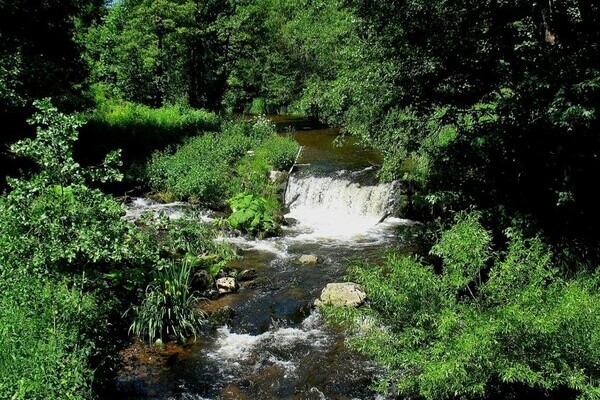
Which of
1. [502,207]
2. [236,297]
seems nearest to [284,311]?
[236,297]

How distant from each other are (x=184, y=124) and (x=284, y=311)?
16.3 m

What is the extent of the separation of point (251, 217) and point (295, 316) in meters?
5.73

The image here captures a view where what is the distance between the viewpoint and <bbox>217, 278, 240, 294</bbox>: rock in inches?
434

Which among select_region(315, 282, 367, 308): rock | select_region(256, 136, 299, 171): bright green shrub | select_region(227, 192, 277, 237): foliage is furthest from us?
select_region(256, 136, 299, 171): bright green shrub

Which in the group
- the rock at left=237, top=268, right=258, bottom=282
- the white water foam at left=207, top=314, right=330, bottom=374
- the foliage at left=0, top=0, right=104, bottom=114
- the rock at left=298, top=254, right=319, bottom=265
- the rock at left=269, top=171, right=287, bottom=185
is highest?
the foliage at left=0, top=0, right=104, bottom=114

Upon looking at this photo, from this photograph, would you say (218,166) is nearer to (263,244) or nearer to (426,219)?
(263,244)

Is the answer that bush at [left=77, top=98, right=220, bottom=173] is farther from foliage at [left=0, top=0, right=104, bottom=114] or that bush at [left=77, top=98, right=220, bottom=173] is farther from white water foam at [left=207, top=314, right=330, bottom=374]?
white water foam at [left=207, top=314, right=330, bottom=374]

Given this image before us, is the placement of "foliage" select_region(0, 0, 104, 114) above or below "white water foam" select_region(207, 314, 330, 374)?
above

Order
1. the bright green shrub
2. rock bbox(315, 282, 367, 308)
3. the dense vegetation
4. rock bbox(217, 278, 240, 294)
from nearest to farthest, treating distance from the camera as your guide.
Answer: the dense vegetation < rock bbox(315, 282, 367, 308) < rock bbox(217, 278, 240, 294) < the bright green shrub

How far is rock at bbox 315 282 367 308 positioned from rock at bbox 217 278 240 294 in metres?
2.06

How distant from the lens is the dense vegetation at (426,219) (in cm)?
545

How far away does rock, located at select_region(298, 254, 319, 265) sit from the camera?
42.5ft

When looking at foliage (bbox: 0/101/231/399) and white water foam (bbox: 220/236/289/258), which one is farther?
white water foam (bbox: 220/236/289/258)

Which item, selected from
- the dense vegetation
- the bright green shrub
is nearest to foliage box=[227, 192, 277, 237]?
the dense vegetation
